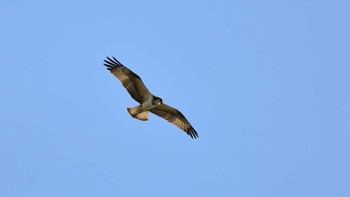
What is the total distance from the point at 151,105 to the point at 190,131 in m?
3.03

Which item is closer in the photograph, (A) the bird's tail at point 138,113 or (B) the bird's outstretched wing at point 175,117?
(A) the bird's tail at point 138,113

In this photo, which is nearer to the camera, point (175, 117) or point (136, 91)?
point (136, 91)

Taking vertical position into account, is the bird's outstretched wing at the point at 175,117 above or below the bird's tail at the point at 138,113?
above

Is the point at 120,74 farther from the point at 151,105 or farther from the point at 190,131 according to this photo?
the point at 190,131

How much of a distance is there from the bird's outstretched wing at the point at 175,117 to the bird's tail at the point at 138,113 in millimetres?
707

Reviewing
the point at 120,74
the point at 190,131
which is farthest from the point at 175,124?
the point at 120,74

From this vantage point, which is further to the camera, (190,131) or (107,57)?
(190,131)

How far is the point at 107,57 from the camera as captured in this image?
39000 mm

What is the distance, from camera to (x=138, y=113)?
1561 inches

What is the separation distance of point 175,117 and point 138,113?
76.9 inches

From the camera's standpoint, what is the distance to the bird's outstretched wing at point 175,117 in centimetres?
4044

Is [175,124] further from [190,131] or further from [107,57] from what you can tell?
[107,57]

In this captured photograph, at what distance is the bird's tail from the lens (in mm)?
39500

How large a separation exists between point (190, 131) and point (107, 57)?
4.91 meters
